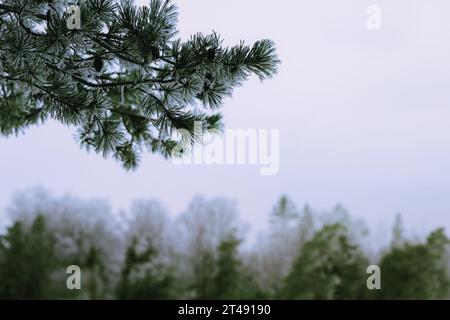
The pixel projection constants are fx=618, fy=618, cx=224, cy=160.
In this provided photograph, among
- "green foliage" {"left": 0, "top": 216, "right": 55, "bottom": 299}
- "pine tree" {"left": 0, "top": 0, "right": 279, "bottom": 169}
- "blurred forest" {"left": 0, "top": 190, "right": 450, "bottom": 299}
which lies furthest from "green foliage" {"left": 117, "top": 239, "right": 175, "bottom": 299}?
"pine tree" {"left": 0, "top": 0, "right": 279, "bottom": 169}

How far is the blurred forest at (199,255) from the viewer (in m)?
8.19

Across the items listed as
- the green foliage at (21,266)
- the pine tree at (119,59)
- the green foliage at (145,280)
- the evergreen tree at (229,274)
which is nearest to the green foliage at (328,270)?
the evergreen tree at (229,274)

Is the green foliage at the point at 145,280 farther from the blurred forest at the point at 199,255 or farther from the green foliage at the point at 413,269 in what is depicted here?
the green foliage at the point at 413,269

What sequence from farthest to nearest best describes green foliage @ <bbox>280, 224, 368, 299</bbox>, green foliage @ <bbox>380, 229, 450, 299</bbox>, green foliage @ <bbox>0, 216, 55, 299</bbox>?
green foliage @ <bbox>0, 216, 55, 299</bbox> < green foliage @ <bbox>380, 229, 450, 299</bbox> < green foliage @ <bbox>280, 224, 368, 299</bbox>

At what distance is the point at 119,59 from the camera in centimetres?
181

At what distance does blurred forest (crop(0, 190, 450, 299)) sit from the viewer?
819 centimetres

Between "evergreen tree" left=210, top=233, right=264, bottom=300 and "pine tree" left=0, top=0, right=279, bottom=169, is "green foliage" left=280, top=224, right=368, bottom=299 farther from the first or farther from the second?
"pine tree" left=0, top=0, right=279, bottom=169

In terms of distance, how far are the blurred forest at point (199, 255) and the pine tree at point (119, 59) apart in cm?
639

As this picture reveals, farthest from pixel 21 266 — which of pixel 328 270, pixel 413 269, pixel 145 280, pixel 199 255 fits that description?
pixel 413 269

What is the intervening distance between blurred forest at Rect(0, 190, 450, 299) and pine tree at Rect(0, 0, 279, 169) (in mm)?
6386

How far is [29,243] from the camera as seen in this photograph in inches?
328

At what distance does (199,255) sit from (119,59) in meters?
8.27

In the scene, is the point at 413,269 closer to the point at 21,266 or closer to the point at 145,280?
the point at 145,280
